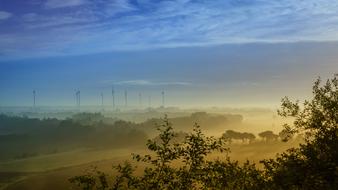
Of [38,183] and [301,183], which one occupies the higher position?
[301,183]

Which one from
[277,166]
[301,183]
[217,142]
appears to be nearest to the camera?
[301,183]

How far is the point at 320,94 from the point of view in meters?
36.2

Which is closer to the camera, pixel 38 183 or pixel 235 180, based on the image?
pixel 235 180

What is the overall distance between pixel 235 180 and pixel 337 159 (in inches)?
270

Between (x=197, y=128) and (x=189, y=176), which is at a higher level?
(x=197, y=128)

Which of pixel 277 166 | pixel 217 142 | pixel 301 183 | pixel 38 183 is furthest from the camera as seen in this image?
pixel 38 183

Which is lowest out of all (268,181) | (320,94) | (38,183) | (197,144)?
(38,183)

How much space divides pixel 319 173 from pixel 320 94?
7.70 meters

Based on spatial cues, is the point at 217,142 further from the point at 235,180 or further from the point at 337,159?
the point at 337,159

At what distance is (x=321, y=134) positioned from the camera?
3384cm

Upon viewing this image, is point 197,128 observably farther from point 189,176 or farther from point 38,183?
point 38,183

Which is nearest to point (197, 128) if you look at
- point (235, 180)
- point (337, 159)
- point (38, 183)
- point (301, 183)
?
point (235, 180)

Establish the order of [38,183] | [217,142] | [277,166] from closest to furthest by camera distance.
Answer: [217,142]
[277,166]
[38,183]

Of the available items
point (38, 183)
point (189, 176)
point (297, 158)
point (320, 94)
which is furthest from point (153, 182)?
point (38, 183)
